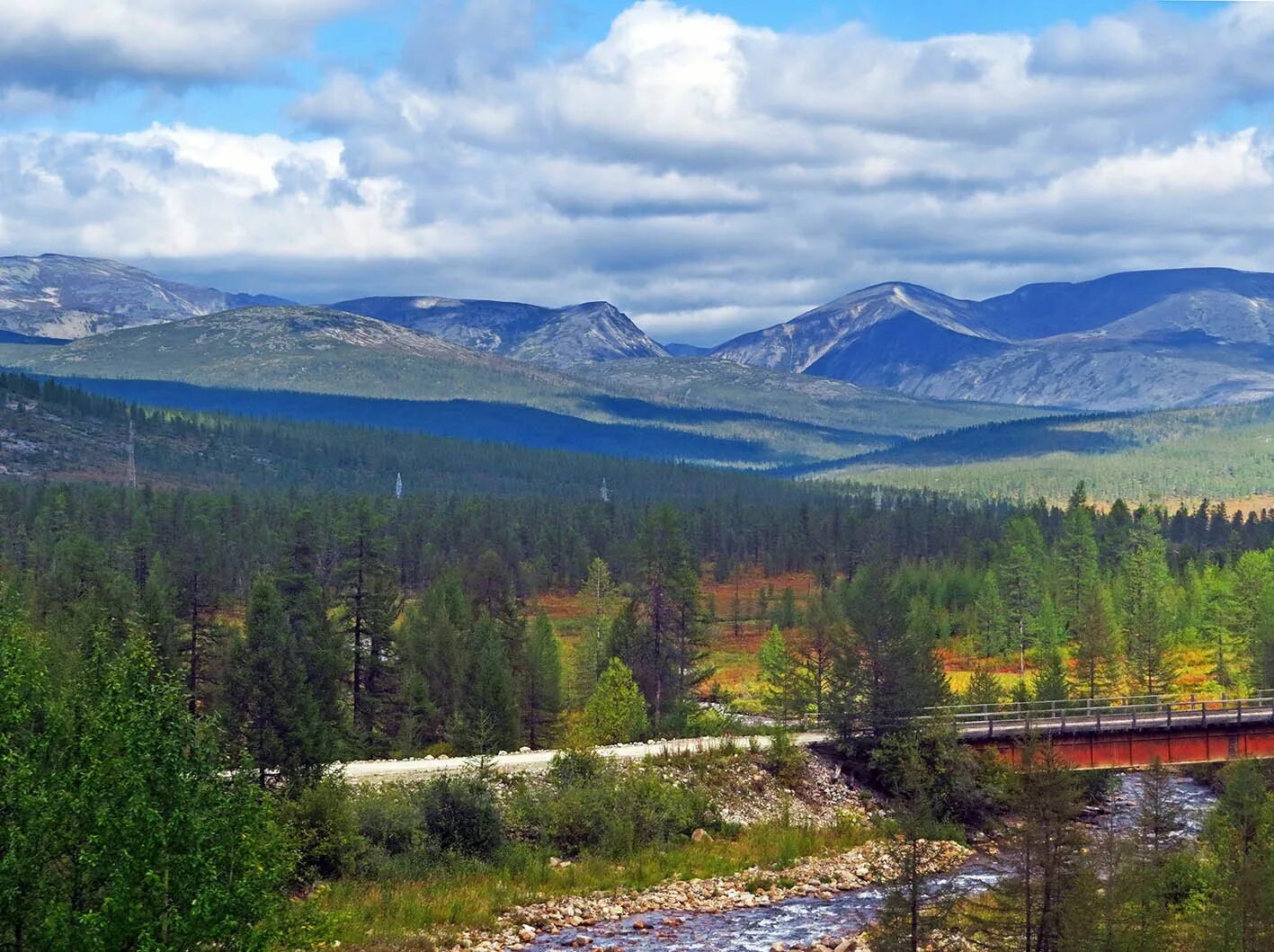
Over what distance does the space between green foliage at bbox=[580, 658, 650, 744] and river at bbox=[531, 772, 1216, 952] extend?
72.1 feet

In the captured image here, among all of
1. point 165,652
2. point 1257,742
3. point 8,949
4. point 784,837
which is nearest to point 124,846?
point 8,949

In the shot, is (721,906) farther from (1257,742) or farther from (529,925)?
(1257,742)

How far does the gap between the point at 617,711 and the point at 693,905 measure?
23.7 meters

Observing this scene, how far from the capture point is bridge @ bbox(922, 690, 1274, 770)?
224 feet

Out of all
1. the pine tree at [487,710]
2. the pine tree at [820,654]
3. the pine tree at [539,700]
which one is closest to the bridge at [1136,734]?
the pine tree at [820,654]

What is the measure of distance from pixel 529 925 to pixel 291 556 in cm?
3721

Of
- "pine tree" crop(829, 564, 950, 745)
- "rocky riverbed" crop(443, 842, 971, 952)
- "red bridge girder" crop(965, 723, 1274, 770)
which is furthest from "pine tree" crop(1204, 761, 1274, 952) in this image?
"pine tree" crop(829, 564, 950, 745)

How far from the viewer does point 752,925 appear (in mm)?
50219

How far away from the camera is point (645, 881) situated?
54219 mm

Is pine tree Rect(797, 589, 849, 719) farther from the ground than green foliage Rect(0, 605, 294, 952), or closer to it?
closer to it

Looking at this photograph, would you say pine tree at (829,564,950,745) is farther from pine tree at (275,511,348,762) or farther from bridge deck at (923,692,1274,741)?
pine tree at (275,511,348,762)

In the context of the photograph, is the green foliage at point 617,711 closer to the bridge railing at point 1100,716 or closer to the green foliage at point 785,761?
the green foliage at point 785,761

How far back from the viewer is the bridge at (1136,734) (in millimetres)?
68125

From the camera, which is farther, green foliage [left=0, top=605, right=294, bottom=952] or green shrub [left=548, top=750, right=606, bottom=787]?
green shrub [left=548, top=750, right=606, bottom=787]
